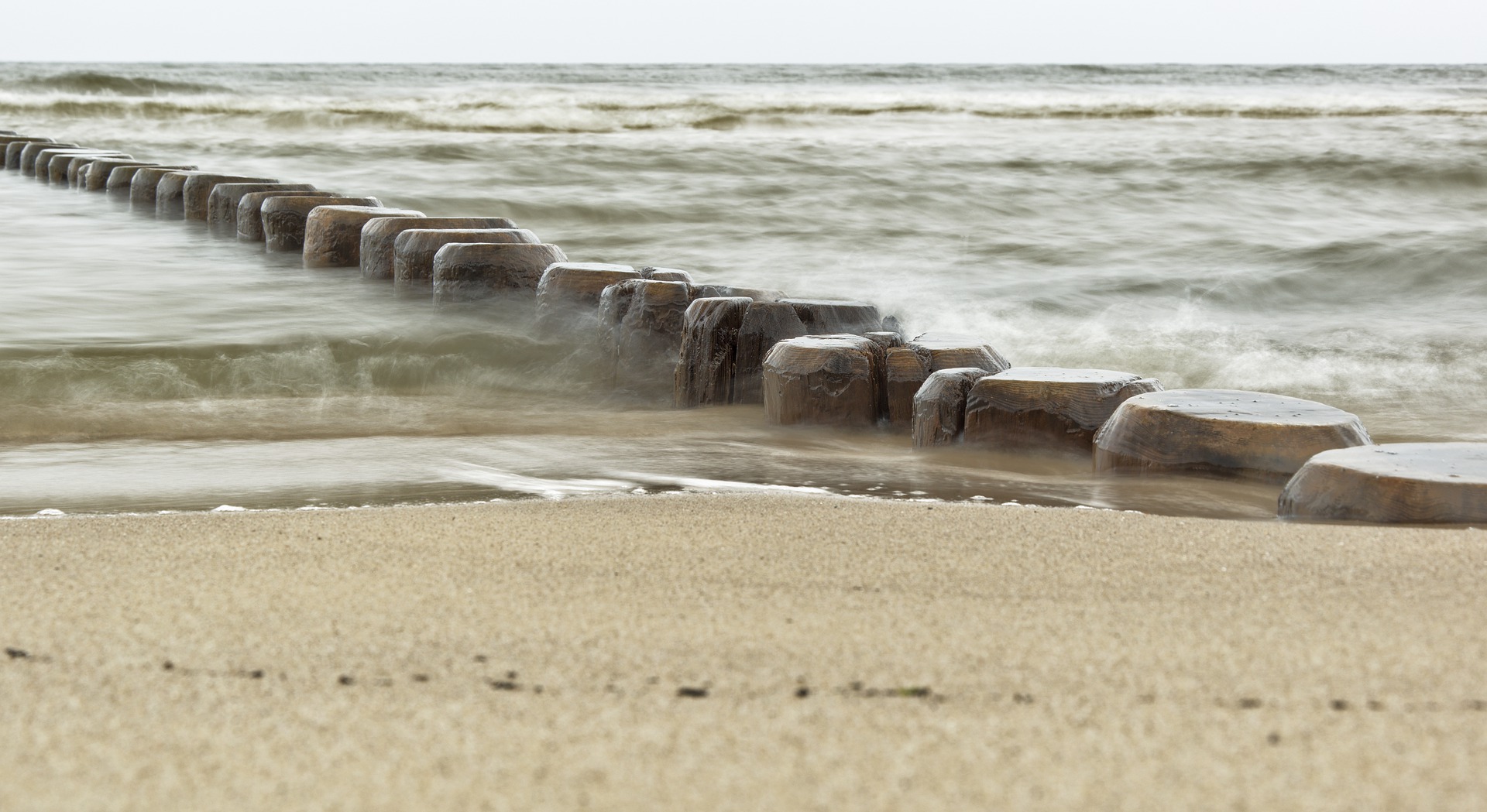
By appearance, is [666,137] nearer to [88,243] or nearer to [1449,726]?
[88,243]

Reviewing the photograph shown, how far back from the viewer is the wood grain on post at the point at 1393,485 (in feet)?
7.14

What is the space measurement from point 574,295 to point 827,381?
1.50m

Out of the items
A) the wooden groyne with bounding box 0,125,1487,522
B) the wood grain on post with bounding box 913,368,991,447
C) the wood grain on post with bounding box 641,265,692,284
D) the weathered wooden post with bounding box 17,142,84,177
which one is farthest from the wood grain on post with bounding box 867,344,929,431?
the weathered wooden post with bounding box 17,142,84,177

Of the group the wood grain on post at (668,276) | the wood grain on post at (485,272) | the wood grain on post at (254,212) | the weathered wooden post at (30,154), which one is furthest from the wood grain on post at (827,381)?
the weathered wooden post at (30,154)

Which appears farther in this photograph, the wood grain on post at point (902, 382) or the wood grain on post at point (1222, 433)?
the wood grain on post at point (902, 382)

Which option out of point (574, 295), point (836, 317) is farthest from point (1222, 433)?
point (574, 295)

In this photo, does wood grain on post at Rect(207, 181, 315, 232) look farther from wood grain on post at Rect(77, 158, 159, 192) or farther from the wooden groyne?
the wooden groyne

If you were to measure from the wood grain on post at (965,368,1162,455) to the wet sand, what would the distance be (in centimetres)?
93

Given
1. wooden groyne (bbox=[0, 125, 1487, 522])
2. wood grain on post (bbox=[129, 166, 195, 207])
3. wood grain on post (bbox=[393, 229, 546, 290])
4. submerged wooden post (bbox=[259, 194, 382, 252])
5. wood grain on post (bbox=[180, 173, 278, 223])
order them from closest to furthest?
wooden groyne (bbox=[0, 125, 1487, 522]), wood grain on post (bbox=[393, 229, 546, 290]), submerged wooden post (bbox=[259, 194, 382, 252]), wood grain on post (bbox=[180, 173, 278, 223]), wood grain on post (bbox=[129, 166, 195, 207])

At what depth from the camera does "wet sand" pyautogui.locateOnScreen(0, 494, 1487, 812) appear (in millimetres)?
1154

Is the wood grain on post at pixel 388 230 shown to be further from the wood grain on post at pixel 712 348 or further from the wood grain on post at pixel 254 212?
the wood grain on post at pixel 712 348

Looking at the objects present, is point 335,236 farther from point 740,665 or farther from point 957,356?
point 740,665

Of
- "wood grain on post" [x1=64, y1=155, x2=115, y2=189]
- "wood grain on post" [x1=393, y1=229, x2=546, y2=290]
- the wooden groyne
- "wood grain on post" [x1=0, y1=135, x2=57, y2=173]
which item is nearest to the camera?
the wooden groyne

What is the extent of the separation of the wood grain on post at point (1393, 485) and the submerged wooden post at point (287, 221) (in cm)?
571
